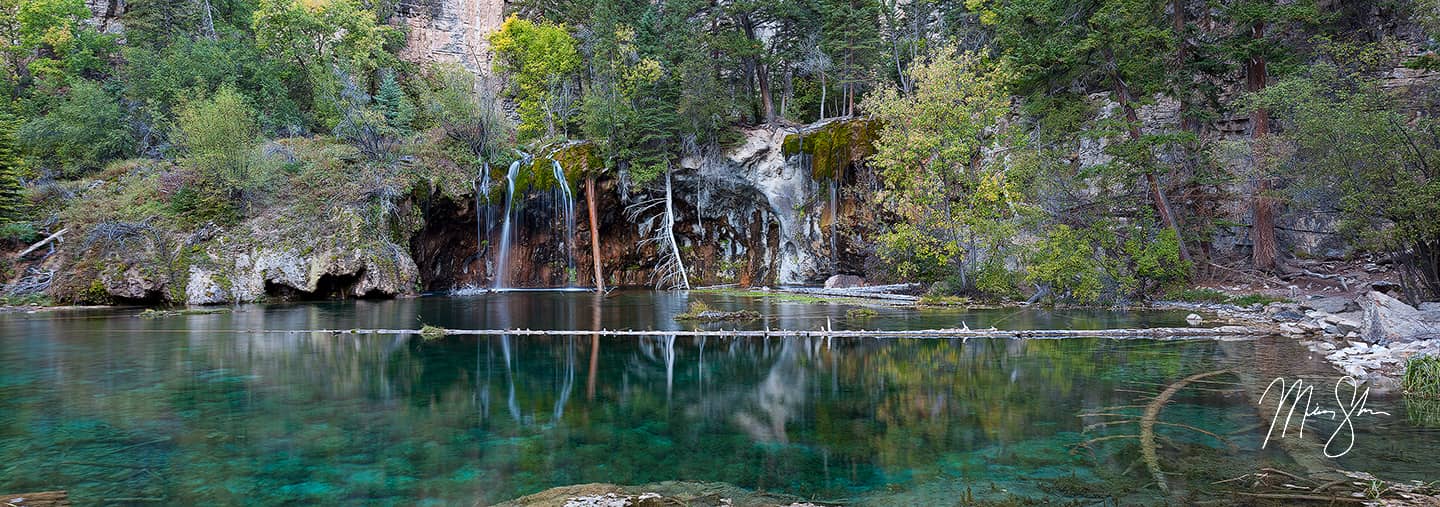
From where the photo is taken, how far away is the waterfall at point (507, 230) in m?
30.8

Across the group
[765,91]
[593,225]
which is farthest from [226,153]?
[765,91]

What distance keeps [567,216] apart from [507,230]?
2.68m

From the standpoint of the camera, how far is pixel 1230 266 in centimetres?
2066

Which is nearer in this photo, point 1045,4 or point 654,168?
point 1045,4

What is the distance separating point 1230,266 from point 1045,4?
936 cm

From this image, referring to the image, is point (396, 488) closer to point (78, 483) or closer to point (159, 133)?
point (78, 483)

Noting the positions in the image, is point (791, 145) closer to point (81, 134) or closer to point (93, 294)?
point (93, 294)

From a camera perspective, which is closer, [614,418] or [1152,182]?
[614,418]

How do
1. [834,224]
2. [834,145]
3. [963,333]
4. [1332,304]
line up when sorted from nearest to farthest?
1. [963,333]
2. [1332,304]
3. [834,145]
4. [834,224]

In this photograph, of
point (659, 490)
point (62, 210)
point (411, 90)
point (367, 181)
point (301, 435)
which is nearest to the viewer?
point (659, 490)

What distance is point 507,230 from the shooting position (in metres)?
31.5

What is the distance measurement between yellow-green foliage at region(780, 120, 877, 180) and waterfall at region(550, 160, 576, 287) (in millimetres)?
9690

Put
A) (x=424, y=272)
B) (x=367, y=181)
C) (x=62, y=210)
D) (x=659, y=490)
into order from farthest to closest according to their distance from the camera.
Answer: (x=424, y=272), (x=367, y=181), (x=62, y=210), (x=659, y=490)

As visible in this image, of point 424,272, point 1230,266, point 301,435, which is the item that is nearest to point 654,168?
point 424,272
